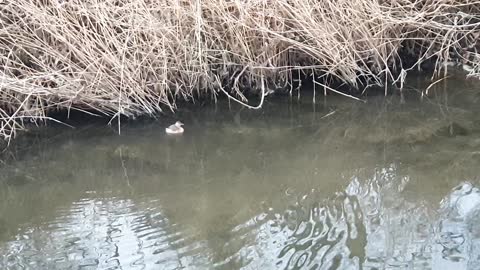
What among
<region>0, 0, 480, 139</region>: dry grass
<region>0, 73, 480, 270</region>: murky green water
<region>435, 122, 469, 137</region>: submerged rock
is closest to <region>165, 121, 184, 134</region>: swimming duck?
<region>0, 73, 480, 270</region>: murky green water

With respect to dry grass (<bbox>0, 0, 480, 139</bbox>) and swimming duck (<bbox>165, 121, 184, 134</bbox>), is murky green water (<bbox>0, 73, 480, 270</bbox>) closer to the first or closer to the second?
swimming duck (<bbox>165, 121, 184, 134</bbox>)

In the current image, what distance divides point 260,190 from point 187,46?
76.8 inches

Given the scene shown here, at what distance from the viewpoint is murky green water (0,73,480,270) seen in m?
3.76

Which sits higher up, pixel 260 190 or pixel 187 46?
pixel 187 46

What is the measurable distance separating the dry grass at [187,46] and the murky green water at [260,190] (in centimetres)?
29

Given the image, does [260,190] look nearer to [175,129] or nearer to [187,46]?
[175,129]

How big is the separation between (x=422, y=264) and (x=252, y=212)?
1147mm

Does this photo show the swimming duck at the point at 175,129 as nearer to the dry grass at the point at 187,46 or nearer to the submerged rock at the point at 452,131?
the dry grass at the point at 187,46

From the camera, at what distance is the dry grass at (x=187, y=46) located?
558cm

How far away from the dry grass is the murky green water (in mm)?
289

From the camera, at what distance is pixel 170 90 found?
20.1 ft

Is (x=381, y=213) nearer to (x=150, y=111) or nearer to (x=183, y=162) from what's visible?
(x=183, y=162)

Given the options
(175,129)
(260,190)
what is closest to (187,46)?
(175,129)

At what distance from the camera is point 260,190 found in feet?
14.8
